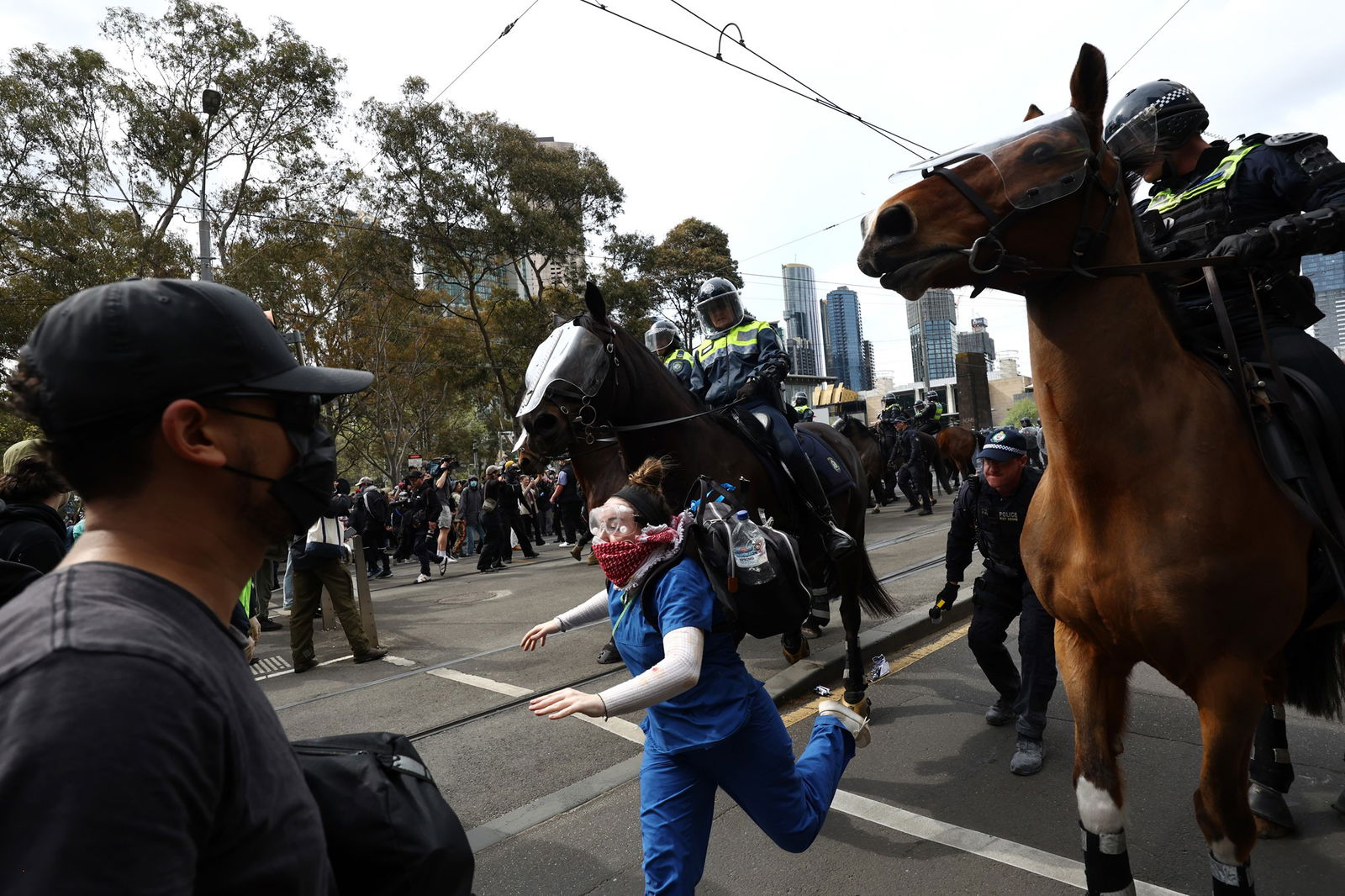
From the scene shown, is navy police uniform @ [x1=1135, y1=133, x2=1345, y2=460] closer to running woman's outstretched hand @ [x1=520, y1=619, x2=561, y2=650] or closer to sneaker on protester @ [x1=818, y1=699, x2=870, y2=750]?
sneaker on protester @ [x1=818, y1=699, x2=870, y2=750]

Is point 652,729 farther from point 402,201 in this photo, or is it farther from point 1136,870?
point 402,201

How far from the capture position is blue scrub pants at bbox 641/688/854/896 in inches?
99.5

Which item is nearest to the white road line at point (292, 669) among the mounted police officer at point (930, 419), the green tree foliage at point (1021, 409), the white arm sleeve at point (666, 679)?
the white arm sleeve at point (666, 679)

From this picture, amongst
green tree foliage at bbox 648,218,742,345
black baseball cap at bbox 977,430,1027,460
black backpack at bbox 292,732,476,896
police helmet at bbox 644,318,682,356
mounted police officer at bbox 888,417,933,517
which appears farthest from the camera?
green tree foliage at bbox 648,218,742,345

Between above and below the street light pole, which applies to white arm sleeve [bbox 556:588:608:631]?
below

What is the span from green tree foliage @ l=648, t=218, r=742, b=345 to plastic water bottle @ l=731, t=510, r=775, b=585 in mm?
27010

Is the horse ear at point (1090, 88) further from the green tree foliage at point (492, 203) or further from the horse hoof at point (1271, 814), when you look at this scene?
the green tree foliage at point (492, 203)

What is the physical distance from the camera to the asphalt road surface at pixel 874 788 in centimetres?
332

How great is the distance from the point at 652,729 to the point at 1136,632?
166 centimetres

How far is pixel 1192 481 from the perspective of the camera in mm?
2629

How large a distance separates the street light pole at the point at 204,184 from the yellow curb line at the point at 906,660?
12.5 m

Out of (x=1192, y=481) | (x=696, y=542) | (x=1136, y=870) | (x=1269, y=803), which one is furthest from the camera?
(x=1269, y=803)

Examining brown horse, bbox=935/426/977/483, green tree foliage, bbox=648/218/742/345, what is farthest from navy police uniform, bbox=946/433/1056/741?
green tree foliage, bbox=648/218/742/345

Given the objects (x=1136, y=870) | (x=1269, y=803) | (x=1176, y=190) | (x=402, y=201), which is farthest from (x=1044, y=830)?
(x=402, y=201)
